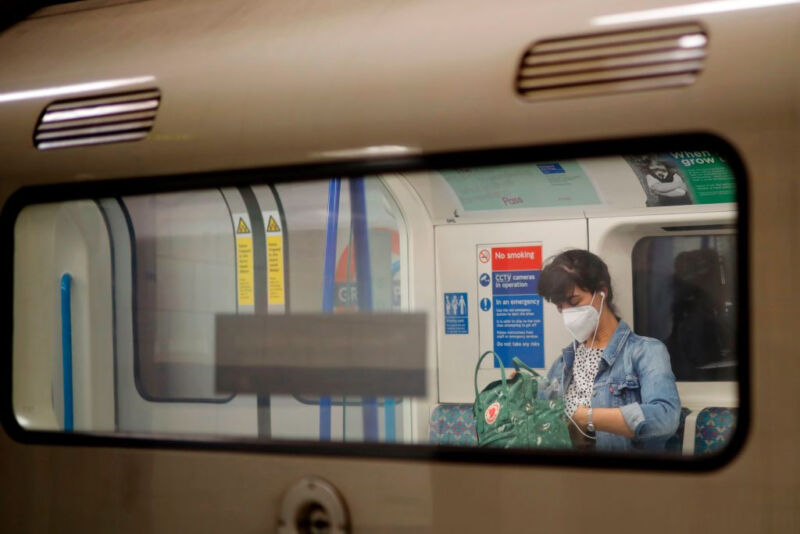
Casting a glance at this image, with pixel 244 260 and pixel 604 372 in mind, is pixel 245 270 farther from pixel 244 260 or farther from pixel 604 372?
pixel 604 372

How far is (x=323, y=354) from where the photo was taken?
211 centimetres

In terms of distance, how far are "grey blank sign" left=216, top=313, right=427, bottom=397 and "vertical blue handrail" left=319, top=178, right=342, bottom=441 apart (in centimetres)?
5

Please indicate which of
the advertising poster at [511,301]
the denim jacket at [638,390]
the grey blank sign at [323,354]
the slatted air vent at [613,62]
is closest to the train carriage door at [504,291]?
the advertising poster at [511,301]

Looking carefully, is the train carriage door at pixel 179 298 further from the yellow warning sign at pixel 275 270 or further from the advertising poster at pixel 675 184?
the advertising poster at pixel 675 184

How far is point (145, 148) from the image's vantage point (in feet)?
7.13

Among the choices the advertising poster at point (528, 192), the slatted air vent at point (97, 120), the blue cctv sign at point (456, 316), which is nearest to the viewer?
the slatted air vent at point (97, 120)

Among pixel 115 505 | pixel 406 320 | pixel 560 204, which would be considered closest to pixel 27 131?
pixel 115 505

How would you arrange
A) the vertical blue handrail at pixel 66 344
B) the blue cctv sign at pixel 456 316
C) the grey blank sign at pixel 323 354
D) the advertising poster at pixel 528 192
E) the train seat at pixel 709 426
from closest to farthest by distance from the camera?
1. the grey blank sign at pixel 323 354
2. the vertical blue handrail at pixel 66 344
3. the advertising poster at pixel 528 192
4. the train seat at pixel 709 426
5. the blue cctv sign at pixel 456 316

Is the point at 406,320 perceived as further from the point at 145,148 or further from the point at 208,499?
the point at 145,148

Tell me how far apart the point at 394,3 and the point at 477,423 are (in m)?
1.95

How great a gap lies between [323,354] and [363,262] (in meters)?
0.35

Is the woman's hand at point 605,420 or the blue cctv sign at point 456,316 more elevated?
the blue cctv sign at point 456,316

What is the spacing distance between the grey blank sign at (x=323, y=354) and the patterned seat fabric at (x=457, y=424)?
54.2 inches

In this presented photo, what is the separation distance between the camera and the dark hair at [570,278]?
3354 millimetres
